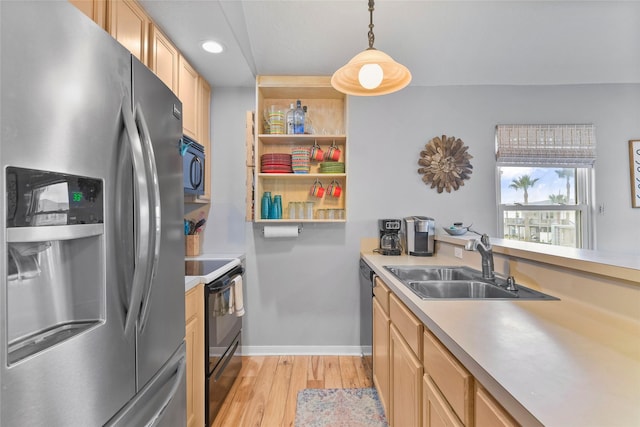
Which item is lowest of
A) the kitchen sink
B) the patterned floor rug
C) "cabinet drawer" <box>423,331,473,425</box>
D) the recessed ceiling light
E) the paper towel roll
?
the patterned floor rug

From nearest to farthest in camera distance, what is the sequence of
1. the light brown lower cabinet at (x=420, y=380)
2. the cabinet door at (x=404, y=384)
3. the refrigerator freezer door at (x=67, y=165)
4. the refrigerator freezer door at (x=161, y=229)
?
the refrigerator freezer door at (x=67, y=165), the light brown lower cabinet at (x=420, y=380), the refrigerator freezer door at (x=161, y=229), the cabinet door at (x=404, y=384)

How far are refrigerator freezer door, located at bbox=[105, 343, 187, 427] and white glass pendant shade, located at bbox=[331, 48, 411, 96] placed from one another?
5.00ft

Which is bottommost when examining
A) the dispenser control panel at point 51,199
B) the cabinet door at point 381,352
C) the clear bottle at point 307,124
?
the cabinet door at point 381,352

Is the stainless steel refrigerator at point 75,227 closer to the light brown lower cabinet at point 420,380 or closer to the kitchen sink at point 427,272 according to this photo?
the light brown lower cabinet at point 420,380

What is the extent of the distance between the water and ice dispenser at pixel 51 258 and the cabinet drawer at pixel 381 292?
1.33 m

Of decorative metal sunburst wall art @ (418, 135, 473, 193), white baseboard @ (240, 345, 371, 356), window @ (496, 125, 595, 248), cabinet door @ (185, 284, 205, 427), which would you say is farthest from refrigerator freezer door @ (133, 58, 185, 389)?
window @ (496, 125, 595, 248)

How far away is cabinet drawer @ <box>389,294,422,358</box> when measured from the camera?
1.10 meters

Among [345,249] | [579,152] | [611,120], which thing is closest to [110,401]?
[345,249]

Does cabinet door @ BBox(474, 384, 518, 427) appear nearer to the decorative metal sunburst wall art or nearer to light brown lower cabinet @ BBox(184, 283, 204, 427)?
light brown lower cabinet @ BBox(184, 283, 204, 427)

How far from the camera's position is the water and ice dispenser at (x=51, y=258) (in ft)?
1.68

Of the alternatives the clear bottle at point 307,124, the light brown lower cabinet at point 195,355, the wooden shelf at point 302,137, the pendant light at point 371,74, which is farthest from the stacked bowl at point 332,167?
the light brown lower cabinet at point 195,355

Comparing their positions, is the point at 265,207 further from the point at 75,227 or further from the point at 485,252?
the point at 75,227

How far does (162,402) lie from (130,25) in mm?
1792

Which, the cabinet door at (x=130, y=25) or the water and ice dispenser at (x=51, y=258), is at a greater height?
the cabinet door at (x=130, y=25)
